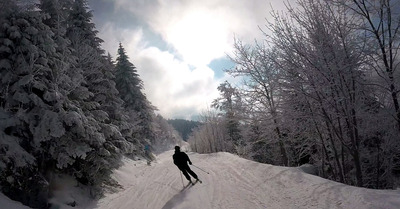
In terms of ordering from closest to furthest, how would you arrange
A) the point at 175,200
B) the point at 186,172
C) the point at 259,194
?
the point at 259,194 < the point at 175,200 < the point at 186,172

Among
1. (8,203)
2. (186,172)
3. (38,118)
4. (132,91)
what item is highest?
(132,91)

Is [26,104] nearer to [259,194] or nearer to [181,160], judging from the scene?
[181,160]

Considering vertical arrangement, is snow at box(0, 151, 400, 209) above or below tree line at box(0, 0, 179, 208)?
below

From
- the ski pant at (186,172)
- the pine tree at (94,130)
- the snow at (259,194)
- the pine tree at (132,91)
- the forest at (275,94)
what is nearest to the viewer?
the snow at (259,194)

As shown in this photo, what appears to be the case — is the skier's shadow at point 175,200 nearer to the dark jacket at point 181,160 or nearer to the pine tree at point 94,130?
the dark jacket at point 181,160

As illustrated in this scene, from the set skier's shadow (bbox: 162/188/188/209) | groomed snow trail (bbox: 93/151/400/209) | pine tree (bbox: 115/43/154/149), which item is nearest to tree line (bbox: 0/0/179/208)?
groomed snow trail (bbox: 93/151/400/209)

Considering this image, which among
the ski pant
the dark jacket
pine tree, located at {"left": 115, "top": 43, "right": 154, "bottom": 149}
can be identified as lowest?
the ski pant

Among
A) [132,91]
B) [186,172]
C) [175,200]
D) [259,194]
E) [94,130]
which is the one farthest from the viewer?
[132,91]

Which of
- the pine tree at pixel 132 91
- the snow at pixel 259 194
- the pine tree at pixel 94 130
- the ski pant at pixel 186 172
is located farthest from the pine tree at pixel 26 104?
the pine tree at pixel 132 91

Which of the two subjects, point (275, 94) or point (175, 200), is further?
point (275, 94)

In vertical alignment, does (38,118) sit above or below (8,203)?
above

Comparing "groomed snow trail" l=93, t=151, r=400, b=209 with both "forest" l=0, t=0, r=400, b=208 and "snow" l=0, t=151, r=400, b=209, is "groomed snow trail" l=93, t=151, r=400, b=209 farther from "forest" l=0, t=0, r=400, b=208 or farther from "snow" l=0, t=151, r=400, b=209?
"forest" l=0, t=0, r=400, b=208

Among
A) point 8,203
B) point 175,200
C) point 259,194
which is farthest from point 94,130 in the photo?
point 259,194

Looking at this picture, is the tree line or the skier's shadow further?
the tree line
